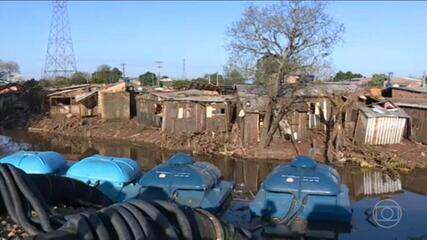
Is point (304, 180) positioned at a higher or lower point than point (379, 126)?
higher

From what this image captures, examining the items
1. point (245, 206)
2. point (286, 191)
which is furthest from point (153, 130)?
point (286, 191)

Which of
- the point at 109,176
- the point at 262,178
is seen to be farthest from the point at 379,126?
the point at 109,176

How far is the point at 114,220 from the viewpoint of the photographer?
5.68 m

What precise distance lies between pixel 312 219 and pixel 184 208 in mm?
5044

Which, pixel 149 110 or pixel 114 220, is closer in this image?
pixel 114 220

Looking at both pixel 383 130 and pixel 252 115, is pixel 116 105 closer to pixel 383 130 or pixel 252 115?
pixel 252 115

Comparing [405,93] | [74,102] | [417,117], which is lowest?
[74,102]

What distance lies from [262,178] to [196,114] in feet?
29.7

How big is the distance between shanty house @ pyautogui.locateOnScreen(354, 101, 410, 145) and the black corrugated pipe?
58.0 ft

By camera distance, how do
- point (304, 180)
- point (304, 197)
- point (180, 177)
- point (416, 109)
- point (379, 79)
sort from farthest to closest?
point (379, 79), point (416, 109), point (180, 177), point (304, 180), point (304, 197)

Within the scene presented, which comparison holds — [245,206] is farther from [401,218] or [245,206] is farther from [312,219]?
[401,218]

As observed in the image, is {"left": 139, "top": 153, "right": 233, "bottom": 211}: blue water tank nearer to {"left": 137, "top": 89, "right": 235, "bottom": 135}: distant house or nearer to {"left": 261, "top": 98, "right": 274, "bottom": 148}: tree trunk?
{"left": 261, "top": 98, "right": 274, "bottom": 148}: tree trunk

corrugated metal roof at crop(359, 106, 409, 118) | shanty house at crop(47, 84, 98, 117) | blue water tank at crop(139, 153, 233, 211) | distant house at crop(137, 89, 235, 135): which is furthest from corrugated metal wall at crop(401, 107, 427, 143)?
shanty house at crop(47, 84, 98, 117)

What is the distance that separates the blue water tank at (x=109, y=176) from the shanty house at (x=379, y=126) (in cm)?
1441
